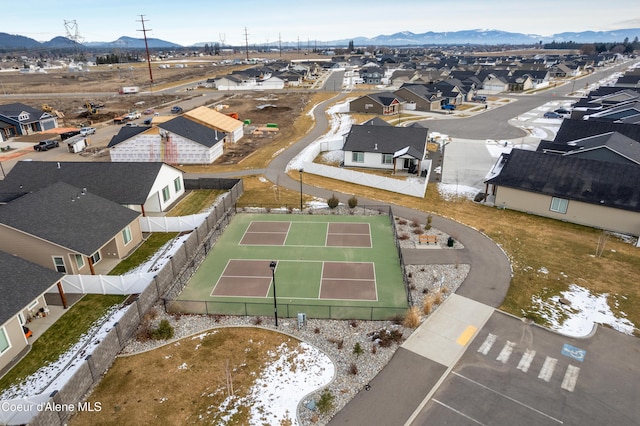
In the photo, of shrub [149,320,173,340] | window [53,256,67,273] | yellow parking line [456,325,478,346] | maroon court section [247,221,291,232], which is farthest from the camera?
maroon court section [247,221,291,232]

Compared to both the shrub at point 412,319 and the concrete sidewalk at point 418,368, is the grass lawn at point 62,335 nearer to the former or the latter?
the concrete sidewalk at point 418,368

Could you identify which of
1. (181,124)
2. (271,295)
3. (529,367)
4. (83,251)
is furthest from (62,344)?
(181,124)

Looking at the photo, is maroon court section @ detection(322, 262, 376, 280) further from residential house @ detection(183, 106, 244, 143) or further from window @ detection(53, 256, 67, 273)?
residential house @ detection(183, 106, 244, 143)

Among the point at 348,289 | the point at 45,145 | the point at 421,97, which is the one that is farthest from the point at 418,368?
the point at 421,97

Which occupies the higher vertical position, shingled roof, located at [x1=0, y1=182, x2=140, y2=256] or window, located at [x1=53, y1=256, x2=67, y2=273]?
shingled roof, located at [x1=0, y1=182, x2=140, y2=256]

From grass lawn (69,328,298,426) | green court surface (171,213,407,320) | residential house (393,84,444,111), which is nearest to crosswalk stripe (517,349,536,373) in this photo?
green court surface (171,213,407,320)

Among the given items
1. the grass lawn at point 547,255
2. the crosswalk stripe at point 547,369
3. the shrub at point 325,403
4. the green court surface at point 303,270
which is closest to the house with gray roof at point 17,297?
the green court surface at point 303,270

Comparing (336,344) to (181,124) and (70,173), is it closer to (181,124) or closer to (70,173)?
(70,173)
